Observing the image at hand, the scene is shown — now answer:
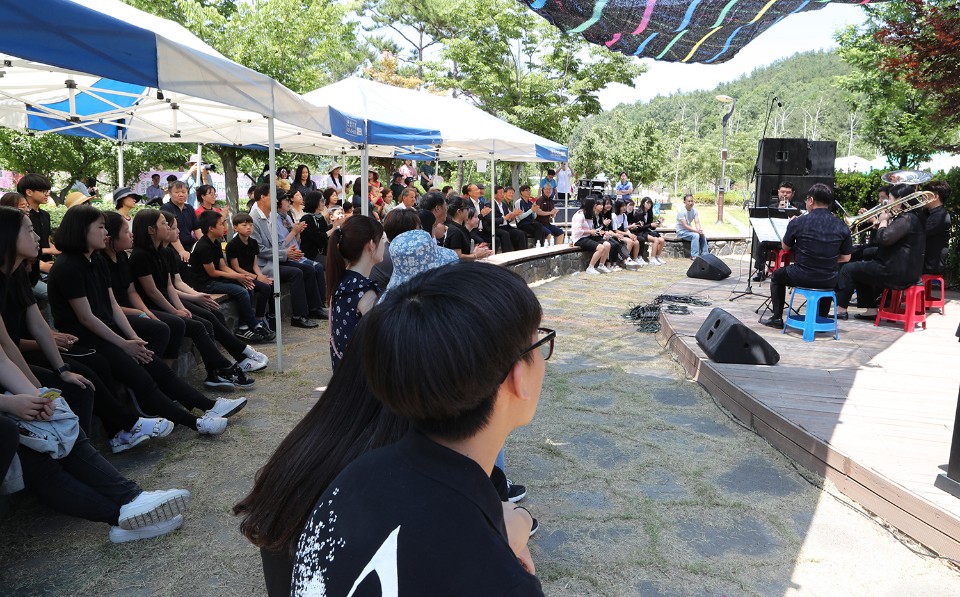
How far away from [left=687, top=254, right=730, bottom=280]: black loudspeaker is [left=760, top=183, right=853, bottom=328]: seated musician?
4419 mm

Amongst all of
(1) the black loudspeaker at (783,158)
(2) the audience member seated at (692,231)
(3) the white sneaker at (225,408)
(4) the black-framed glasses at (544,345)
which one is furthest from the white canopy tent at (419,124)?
(4) the black-framed glasses at (544,345)

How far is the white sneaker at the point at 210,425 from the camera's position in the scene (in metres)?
4.00

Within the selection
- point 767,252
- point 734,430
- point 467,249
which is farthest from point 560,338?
point 767,252

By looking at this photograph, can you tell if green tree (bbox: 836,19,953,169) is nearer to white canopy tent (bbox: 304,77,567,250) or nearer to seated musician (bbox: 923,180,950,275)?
white canopy tent (bbox: 304,77,567,250)

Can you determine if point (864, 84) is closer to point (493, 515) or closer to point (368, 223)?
point (368, 223)

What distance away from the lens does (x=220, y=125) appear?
8.34 metres

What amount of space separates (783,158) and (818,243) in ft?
21.2

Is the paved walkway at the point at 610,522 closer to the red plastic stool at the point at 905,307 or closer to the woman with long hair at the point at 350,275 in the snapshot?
the woman with long hair at the point at 350,275

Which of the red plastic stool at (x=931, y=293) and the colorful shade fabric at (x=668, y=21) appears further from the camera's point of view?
the red plastic stool at (x=931, y=293)

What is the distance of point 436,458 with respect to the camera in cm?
92

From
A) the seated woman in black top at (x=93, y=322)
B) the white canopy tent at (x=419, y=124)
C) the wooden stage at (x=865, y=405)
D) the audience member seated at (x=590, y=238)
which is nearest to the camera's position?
the wooden stage at (x=865, y=405)

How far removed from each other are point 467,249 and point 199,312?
2887mm

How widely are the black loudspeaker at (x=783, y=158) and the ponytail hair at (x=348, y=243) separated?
10.2 metres

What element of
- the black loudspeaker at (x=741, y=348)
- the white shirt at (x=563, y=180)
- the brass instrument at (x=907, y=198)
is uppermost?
the white shirt at (x=563, y=180)
